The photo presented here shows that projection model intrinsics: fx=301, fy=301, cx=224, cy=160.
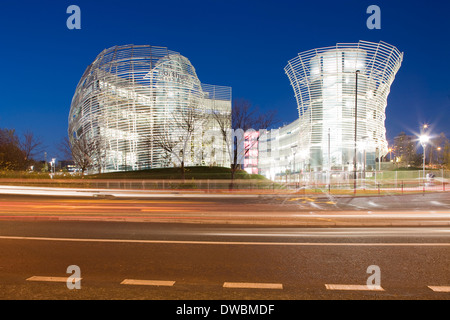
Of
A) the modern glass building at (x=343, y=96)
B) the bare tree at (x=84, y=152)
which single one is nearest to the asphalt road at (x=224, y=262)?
the bare tree at (x=84, y=152)

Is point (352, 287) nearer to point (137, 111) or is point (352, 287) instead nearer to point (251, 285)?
point (251, 285)

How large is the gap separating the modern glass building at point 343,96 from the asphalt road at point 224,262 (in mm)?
48814

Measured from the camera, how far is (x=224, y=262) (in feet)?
21.2

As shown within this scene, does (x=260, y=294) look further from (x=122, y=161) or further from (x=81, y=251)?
(x=122, y=161)

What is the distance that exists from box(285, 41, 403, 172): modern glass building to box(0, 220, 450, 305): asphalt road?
48.8 metres

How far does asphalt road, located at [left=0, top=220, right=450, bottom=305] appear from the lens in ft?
15.1

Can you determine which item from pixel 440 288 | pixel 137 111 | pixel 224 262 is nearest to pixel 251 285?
pixel 224 262

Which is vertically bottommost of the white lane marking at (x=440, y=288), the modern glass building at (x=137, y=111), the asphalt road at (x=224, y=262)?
the asphalt road at (x=224, y=262)

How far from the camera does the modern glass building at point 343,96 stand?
55656mm

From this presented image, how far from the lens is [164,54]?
50844 millimetres

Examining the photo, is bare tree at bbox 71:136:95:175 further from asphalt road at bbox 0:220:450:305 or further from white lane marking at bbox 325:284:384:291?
white lane marking at bbox 325:284:384:291

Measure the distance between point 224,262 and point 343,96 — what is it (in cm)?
5780

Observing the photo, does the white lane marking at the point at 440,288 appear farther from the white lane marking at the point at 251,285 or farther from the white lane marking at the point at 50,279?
the white lane marking at the point at 50,279
